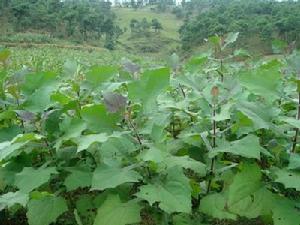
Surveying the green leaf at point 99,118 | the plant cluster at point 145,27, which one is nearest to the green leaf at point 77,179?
the green leaf at point 99,118

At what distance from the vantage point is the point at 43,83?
1.87 m

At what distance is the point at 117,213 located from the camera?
1565 mm

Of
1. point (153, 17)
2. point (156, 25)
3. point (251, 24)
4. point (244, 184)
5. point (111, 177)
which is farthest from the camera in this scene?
point (153, 17)

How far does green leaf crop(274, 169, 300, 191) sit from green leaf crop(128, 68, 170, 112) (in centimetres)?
52

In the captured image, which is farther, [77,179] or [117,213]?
[77,179]

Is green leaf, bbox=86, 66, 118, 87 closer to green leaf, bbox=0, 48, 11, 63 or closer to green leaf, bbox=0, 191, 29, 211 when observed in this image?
green leaf, bbox=0, 48, 11, 63

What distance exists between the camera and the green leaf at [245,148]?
1.53 metres

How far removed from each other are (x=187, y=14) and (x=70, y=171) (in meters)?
115

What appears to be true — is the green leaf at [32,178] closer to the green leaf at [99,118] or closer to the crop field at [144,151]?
the crop field at [144,151]

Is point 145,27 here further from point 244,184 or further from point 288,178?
point 288,178

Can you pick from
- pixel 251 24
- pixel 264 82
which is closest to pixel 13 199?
pixel 264 82

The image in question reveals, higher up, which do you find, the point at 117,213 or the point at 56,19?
the point at 117,213

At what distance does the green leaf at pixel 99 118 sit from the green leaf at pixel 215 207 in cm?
49

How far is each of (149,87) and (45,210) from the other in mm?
645
